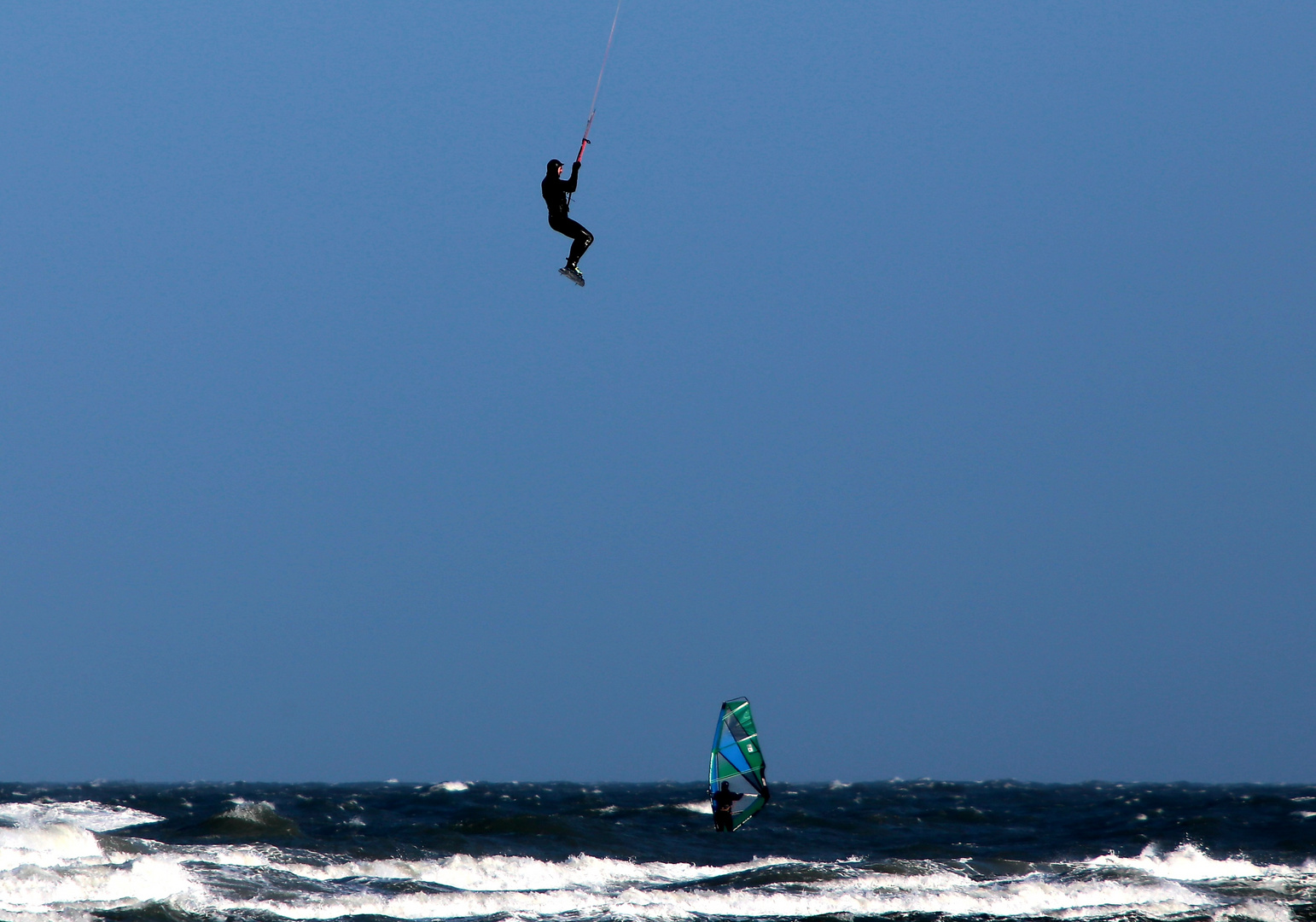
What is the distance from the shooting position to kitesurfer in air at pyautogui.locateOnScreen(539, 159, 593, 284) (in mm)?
→ 11531

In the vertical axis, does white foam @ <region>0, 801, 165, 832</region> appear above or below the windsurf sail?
below

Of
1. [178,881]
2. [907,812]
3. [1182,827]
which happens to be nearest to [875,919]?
[178,881]

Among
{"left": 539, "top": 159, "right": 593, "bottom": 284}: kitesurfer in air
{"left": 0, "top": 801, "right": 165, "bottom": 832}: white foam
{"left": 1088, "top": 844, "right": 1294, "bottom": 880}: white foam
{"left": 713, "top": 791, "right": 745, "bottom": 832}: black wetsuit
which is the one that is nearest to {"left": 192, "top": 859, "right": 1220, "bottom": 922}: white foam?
{"left": 1088, "top": 844, "right": 1294, "bottom": 880}: white foam

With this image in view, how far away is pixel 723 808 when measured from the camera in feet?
57.8

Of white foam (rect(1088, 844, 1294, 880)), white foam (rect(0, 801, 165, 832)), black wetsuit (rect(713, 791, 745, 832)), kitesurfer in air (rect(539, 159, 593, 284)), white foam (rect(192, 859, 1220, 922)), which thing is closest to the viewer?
kitesurfer in air (rect(539, 159, 593, 284))

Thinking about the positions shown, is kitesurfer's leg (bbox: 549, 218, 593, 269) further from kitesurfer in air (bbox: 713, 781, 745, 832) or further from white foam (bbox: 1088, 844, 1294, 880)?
white foam (bbox: 1088, 844, 1294, 880)

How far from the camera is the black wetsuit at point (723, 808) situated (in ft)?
57.2

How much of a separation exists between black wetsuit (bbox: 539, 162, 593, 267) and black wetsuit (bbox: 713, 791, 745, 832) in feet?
27.1

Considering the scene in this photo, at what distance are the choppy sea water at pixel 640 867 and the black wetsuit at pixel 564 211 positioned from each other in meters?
6.42

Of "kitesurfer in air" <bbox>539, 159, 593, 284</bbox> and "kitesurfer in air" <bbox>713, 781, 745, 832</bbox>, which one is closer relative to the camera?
"kitesurfer in air" <bbox>539, 159, 593, 284</bbox>

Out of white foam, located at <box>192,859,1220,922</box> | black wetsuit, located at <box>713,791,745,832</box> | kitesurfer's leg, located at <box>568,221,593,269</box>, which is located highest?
kitesurfer's leg, located at <box>568,221,593,269</box>

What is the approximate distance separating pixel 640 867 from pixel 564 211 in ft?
29.8

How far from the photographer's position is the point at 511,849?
17969 millimetres

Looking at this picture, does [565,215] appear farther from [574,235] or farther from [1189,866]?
[1189,866]
